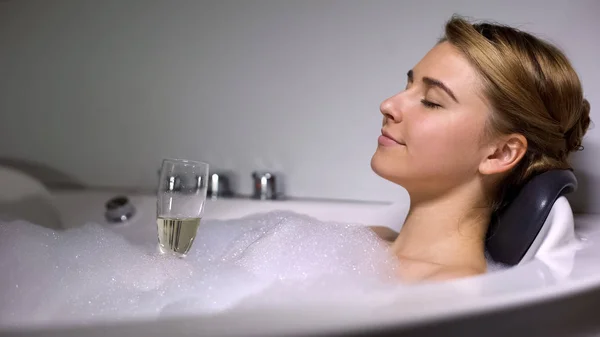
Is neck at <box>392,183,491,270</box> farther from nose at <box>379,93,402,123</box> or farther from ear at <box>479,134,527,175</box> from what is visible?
nose at <box>379,93,402,123</box>

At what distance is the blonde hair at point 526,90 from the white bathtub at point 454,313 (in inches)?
8.8

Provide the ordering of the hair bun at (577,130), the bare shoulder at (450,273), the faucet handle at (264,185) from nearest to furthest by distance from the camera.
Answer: the bare shoulder at (450,273) → the hair bun at (577,130) → the faucet handle at (264,185)

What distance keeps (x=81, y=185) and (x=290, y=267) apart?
1410 millimetres

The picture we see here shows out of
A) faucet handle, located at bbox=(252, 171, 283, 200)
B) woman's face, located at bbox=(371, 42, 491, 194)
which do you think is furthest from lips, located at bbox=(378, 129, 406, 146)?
faucet handle, located at bbox=(252, 171, 283, 200)

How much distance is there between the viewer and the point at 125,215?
1.93 m

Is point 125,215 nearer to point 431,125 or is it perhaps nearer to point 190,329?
point 431,125

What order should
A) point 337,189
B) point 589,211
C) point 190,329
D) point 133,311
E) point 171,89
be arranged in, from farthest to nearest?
point 171,89 < point 337,189 < point 589,211 < point 133,311 < point 190,329

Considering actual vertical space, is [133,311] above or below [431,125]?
below

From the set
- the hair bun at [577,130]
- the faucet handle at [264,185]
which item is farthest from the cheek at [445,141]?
the faucet handle at [264,185]

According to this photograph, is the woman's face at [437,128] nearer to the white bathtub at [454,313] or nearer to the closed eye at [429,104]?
the closed eye at [429,104]

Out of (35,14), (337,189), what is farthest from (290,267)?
(35,14)

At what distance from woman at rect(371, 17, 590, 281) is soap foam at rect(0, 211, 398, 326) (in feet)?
0.44

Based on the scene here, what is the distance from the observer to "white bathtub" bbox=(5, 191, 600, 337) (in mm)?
579

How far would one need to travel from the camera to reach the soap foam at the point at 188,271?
85cm
